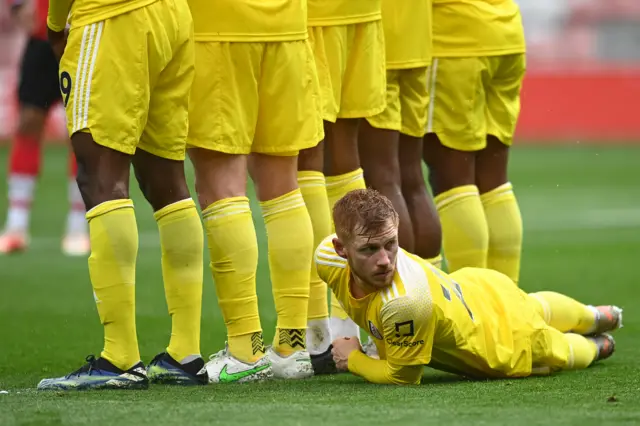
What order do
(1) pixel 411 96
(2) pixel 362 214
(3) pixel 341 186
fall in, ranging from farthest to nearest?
(1) pixel 411 96, (3) pixel 341 186, (2) pixel 362 214

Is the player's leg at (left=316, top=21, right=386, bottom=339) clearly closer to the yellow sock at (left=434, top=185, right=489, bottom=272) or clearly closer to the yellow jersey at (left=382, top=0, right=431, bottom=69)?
the yellow jersey at (left=382, top=0, right=431, bottom=69)

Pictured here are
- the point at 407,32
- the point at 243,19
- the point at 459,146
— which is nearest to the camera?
the point at 243,19

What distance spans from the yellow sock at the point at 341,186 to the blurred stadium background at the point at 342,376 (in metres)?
0.52

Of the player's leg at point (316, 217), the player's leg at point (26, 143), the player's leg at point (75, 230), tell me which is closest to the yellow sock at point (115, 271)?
the player's leg at point (316, 217)

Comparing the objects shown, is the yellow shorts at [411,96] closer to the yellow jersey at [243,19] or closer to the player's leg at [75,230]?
the yellow jersey at [243,19]

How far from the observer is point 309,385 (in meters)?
4.16

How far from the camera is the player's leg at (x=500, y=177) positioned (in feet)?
17.7

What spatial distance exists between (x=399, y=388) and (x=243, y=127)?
3.35 ft

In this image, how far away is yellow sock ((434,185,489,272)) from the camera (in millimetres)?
5195

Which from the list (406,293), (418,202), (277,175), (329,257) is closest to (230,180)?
(277,175)

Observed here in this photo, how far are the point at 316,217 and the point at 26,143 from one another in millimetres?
4619

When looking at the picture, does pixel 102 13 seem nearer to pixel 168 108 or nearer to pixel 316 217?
A: pixel 168 108

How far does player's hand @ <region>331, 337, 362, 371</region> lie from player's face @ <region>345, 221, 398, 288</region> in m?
0.61

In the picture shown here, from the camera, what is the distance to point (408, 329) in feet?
12.8
